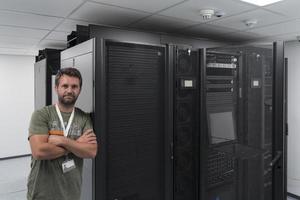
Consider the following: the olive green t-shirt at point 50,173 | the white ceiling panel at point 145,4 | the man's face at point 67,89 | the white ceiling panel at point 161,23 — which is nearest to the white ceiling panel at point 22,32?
the white ceiling panel at point 161,23

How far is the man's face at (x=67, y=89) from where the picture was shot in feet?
5.70

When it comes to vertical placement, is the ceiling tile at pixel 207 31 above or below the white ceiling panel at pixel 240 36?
below

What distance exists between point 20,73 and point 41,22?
138 inches

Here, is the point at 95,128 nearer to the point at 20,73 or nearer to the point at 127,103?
the point at 127,103

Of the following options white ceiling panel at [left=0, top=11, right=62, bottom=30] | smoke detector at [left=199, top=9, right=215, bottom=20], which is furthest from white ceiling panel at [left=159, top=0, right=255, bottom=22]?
white ceiling panel at [left=0, top=11, right=62, bottom=30]

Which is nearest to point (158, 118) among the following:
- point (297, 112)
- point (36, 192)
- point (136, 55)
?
point (136, 55)

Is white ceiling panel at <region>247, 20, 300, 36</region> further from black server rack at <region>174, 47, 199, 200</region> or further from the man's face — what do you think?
the man's face

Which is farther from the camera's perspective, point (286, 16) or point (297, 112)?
point (297, 112)

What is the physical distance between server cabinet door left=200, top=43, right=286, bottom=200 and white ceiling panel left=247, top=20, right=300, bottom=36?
0.86 meters

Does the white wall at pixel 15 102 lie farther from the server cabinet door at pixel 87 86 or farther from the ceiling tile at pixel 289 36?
the ceiling tile at pixel 289 36

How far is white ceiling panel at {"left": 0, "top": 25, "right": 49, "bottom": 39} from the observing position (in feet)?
9.66

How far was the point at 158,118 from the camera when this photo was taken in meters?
2.14

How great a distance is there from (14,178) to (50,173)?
3.33 metres

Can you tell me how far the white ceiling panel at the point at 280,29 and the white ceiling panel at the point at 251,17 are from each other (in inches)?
7.0
